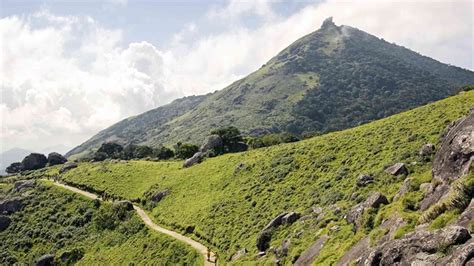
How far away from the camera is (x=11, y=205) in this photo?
10556cm

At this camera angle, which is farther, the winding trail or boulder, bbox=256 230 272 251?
the winding trail

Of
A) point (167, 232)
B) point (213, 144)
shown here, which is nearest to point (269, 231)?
point (167, 232)

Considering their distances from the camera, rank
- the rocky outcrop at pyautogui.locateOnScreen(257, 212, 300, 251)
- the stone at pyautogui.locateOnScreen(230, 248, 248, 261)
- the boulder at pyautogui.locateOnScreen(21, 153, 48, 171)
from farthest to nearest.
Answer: the boulder at pyautogui.locateOnScreen(21, 153, 48, 171)
the stone at pyautogui.locateOnScreen(230, 248, 248, 261)
the rocky outcrop at pyautogui.locateOnScreen(257, 212, 300, 251)

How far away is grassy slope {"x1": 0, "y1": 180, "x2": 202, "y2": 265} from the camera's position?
2640 inches

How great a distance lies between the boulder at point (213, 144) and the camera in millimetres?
118213

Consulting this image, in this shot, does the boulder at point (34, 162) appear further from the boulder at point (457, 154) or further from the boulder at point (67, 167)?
the boulder at point (457, 154)

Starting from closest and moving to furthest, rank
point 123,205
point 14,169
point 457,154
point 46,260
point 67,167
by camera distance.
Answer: point 457,154
point 46,260
point 123,205
point 67,167
point 14,169

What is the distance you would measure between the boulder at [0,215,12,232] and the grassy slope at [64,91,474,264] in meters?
39.3

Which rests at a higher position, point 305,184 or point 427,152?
point 427,152

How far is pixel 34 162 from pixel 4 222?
75120 mm

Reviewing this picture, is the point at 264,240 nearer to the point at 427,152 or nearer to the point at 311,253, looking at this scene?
the point at 311,253

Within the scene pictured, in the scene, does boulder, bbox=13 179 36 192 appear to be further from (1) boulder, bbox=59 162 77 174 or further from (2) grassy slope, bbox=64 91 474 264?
(2) grassy slope, bbox=64 91 474 264

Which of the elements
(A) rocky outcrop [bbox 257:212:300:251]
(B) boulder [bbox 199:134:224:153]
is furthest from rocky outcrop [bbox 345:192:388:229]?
(B) boulder [bbox 199:134:224:153]

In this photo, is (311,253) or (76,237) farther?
(76,237)
